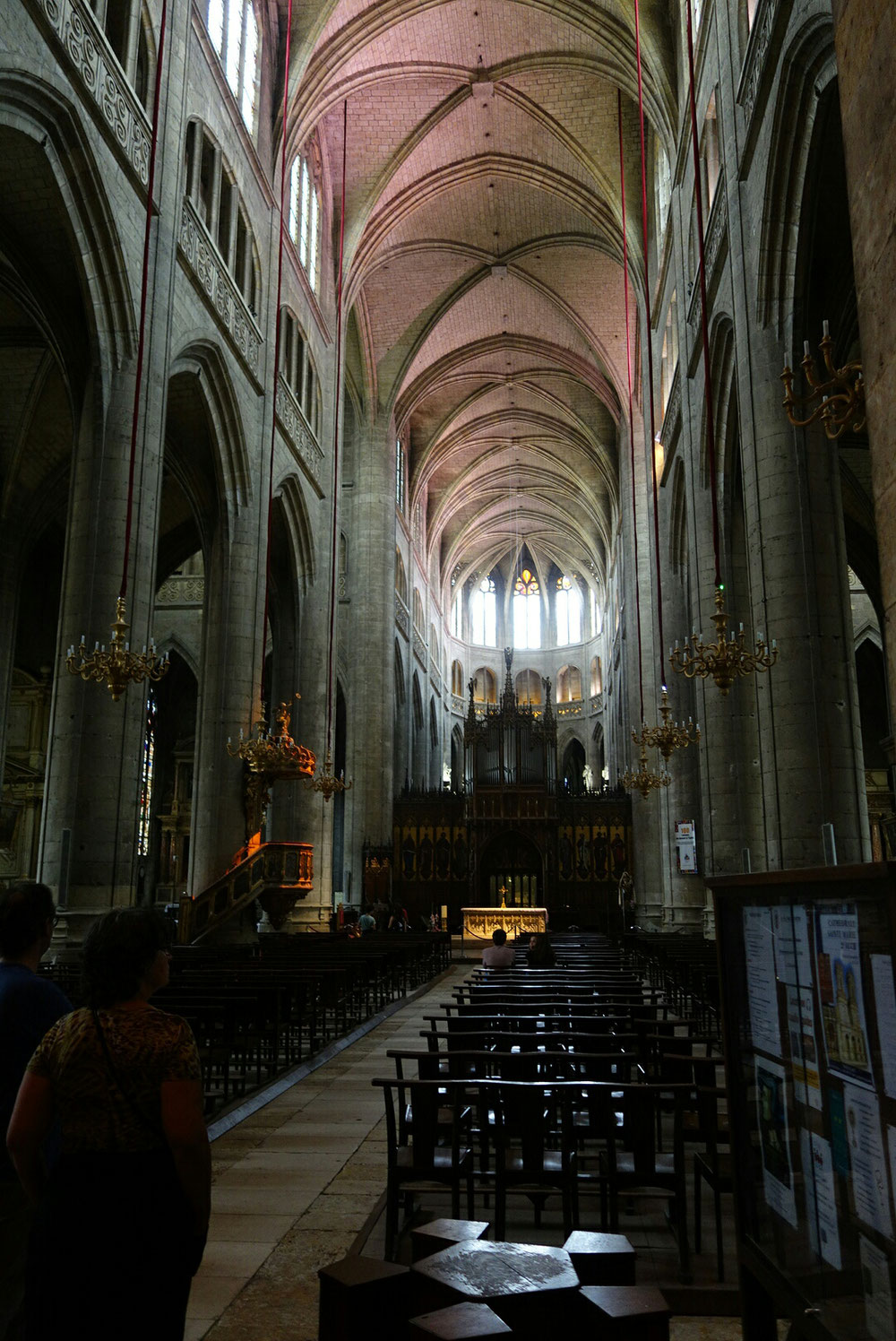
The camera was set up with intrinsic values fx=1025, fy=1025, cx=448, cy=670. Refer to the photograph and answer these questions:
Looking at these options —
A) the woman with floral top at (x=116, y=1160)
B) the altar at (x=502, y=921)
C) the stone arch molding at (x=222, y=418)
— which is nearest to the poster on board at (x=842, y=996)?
the woman with floral top at (x=116, y=1160)

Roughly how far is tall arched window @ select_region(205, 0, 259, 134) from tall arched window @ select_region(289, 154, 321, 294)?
2754 mm

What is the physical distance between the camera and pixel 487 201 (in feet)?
89.6

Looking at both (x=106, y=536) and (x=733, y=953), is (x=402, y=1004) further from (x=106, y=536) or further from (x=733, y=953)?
(x=733, y=953)

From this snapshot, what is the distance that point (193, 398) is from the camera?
55.9ft

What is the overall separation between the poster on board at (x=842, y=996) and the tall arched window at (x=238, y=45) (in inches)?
709

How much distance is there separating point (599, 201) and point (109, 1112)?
2620 centimetres

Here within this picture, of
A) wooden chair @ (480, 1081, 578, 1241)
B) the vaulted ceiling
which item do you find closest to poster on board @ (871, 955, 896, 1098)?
wooden chair @ (480, 1081, 578, 1241)

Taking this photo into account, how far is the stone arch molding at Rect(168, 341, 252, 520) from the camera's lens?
16.1 metres

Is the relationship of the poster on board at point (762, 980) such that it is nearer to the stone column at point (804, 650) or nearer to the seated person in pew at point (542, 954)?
the stone column at point (804, 650)

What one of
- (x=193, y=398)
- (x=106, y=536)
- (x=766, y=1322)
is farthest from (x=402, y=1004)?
(x=766, y=1322)

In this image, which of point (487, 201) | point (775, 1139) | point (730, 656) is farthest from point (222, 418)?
point (775, 1139)

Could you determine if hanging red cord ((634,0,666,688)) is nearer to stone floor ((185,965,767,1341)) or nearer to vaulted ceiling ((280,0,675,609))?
vaulted ceiling ((280,0,675,609))

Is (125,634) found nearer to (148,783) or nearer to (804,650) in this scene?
(804,650)

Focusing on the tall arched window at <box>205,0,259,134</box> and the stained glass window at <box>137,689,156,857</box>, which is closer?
the tall arched window at <box>205,0,259,134</box>
